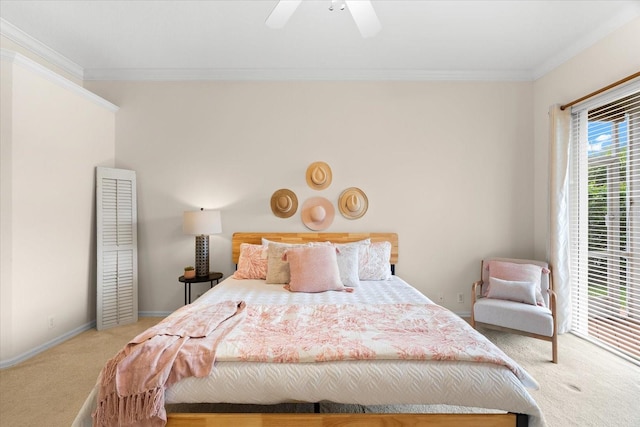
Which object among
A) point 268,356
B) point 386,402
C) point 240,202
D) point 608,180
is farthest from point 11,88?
point 608,180

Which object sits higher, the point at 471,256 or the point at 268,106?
the point at 268,106

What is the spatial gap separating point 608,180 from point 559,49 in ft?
4.81

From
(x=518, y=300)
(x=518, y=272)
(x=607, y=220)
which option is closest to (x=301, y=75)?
(x=518, y=272)

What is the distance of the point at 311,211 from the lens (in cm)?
359

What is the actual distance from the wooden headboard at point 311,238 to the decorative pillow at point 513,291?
1.06 metres

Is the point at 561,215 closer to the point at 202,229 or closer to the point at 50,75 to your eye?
the point at 202,229

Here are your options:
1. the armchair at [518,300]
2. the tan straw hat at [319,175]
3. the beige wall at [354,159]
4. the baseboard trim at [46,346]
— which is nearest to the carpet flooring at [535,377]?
the baseboard trim at [46,346]

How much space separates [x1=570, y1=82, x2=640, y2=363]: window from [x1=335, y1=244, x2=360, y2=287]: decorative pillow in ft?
7.66

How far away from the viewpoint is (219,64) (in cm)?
344

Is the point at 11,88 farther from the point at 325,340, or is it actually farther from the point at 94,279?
the point at 325,340

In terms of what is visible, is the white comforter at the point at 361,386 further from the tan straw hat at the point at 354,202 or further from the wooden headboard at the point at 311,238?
the tan straw hat at the point at 354,202

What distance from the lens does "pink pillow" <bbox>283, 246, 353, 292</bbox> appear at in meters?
2.71

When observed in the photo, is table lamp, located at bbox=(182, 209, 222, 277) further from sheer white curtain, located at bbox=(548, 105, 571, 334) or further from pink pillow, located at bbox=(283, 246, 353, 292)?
sheer white curtain, located at bbox=(548, 105, 571, 334)

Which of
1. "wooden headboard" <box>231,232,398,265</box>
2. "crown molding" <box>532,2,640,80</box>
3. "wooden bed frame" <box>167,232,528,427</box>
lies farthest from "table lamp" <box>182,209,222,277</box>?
"crown molding" <box>532,2,640,80</box>
